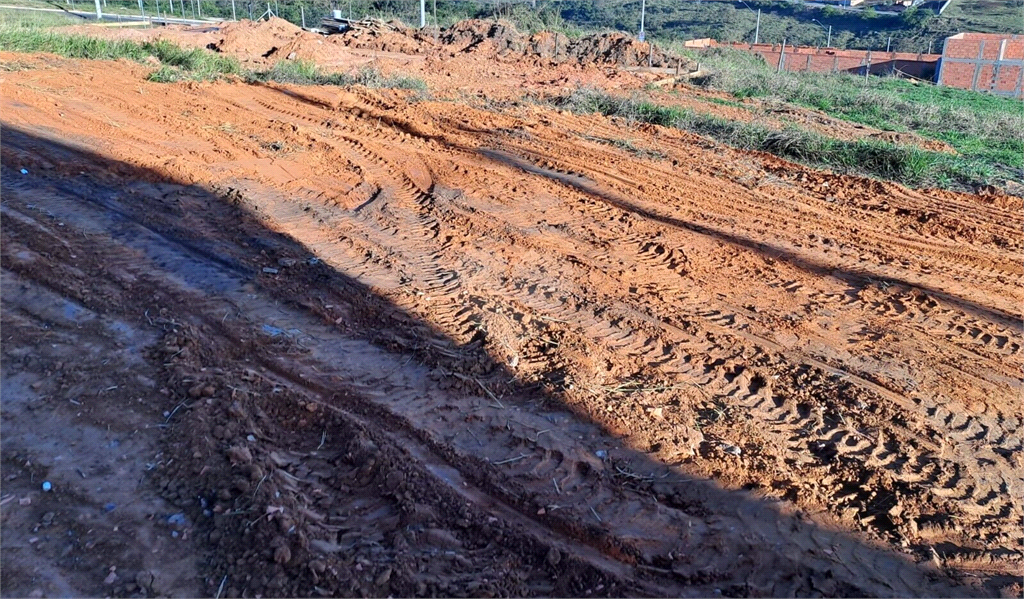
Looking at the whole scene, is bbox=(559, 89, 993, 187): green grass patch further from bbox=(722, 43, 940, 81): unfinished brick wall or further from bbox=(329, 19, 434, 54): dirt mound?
bbox=(722, 43, 940, 81): unfinished brick wall

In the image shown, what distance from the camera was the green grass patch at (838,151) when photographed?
10.7 metres

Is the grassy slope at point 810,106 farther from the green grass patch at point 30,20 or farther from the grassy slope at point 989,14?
the grassy slope at point 989,14

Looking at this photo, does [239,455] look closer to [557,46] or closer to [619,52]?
[619,52]

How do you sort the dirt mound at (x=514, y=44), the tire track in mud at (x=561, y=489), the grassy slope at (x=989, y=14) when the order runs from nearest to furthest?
the tire track in mud at (x=561, y=489) → the dirt mound at (x=514, y=44) → the grassy slope at (x=989, y=14)

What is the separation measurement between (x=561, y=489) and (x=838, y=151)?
9.74 m

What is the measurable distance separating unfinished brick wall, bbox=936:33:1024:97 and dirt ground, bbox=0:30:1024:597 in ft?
97.1

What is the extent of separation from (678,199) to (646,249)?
1.81 metres

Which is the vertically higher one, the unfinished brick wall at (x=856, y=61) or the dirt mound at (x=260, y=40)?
the dirt mound at (x=260, y=40)

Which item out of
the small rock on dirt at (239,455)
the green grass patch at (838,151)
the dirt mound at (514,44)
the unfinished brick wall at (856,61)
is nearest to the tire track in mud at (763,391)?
the small rock on dirt at (239,455)

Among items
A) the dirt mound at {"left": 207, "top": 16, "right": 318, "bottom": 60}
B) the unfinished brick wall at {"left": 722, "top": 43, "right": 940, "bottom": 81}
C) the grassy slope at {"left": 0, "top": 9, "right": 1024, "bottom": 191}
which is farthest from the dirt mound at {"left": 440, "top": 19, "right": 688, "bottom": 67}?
the unfinished brick wall at {"left": 722, "top": 43, "right": 940, "bottom": 81}

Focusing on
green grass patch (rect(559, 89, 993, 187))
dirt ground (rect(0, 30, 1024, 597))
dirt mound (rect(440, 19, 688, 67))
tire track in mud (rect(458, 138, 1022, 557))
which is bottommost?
tire track in mud (rect(458, 138, 1022, 557))

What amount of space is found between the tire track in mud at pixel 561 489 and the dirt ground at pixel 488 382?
0.07 feet

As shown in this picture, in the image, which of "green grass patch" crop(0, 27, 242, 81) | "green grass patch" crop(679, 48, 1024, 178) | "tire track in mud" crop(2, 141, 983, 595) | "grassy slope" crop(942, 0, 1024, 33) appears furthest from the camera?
"grassy slope" crop(942, 0, 1024, 33)

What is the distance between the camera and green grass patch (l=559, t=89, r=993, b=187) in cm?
1070
